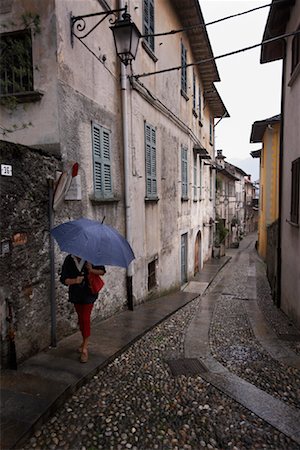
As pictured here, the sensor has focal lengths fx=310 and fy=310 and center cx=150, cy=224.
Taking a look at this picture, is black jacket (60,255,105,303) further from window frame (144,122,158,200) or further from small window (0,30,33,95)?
window frame (144,122,158,200)

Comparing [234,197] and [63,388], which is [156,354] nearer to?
[63,388]

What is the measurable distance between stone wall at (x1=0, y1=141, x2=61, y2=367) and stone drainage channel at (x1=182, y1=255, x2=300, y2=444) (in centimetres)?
187

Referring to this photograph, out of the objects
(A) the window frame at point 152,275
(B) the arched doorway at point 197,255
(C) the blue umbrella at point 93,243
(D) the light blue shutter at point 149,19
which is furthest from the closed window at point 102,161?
(B) the arched doorway at point 197,255

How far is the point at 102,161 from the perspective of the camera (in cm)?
555

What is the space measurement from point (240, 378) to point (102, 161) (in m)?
3.99

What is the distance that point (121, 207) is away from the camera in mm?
6418

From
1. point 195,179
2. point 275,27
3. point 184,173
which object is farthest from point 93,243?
point 195,179

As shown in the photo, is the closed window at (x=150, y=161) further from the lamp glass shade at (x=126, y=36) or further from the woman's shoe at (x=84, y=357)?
the woman's shoe at (x=84, y=357)

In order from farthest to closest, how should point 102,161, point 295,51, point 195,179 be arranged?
point 195,179 < point 295,51 < point 102,161

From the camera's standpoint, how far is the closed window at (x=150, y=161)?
783 cm

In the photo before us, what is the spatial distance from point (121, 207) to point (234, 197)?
2905cm

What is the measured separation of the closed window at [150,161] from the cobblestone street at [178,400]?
3.79m

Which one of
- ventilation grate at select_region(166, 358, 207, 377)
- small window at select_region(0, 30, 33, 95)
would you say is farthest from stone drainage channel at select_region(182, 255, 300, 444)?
small window at select_region(0, 30, 33, 95)

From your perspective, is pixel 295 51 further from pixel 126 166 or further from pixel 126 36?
pixel 126 166
